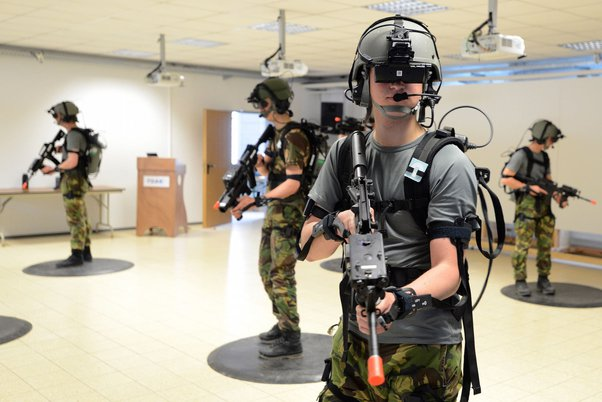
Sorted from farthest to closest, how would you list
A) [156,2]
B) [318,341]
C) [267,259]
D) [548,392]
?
1. [156,2]
2. [318,341]
3. [267,259]
4. [548,392]

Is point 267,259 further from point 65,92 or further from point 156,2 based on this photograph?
point 65,92

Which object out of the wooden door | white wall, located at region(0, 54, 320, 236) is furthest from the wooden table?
the wooden door

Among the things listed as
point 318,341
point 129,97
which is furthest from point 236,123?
point 318,341

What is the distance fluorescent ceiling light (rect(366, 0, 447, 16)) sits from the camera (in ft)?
22.6

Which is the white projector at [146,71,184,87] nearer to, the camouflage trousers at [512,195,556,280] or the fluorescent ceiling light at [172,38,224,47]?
the fluorescent ceiling light at [172,38,224,47]

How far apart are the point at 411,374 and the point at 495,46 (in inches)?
178

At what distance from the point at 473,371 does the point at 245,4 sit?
18.4 ft

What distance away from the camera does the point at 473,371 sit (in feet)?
6.67

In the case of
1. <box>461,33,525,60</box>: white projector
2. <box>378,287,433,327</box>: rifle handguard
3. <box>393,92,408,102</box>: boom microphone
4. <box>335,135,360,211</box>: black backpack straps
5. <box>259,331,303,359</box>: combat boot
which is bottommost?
<box>259,331,303,359</box>: combat boot

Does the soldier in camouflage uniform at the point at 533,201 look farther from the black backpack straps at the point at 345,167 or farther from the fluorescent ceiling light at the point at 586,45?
the black backpack straps at the point at 345,167

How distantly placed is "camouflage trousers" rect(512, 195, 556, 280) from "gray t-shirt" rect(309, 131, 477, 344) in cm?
530

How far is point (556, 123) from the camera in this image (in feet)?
30.2

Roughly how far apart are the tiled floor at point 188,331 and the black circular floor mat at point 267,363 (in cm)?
7

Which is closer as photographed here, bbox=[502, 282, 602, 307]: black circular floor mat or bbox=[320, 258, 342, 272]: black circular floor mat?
bbox=[502, 282, 602, 307]: black circular floor mat
